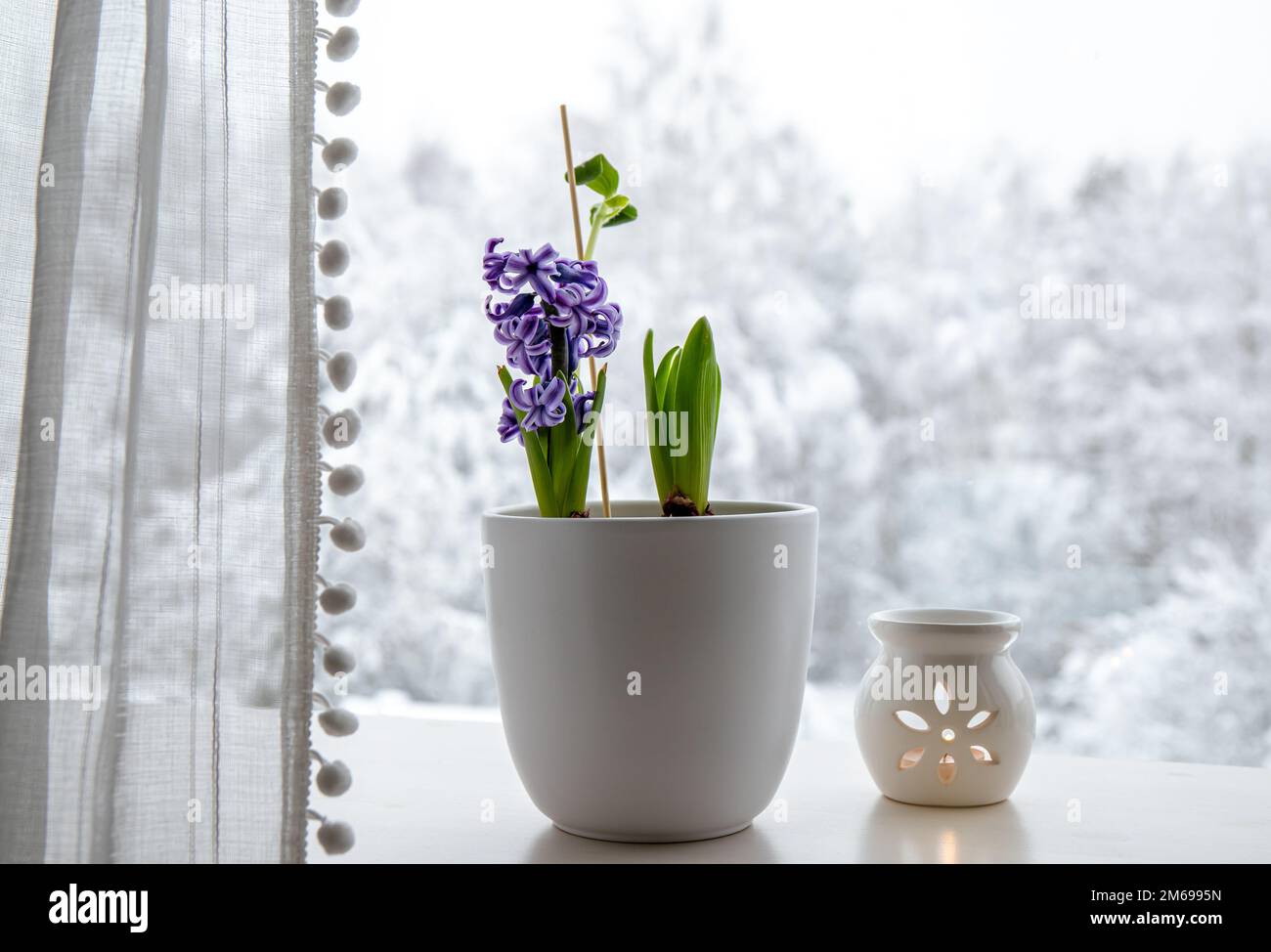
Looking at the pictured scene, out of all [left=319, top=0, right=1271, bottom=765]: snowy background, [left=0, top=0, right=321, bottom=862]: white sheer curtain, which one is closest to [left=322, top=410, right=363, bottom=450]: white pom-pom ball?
[left=0, top=0, right=321, bottom=862]: white sheer curtain

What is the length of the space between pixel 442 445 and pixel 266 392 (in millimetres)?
2233

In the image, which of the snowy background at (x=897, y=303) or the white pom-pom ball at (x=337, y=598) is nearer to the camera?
the white pom-pom ball at (x=337, y=598)

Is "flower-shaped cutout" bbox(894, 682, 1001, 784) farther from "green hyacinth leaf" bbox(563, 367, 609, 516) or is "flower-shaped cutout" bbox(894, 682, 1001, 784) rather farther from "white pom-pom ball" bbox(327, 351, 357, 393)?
"white pom-pom ball" bbox(327, 351, 357, 393)

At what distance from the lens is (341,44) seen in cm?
55

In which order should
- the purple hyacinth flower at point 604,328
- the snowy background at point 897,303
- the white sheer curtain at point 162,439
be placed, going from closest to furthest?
the white sheer curtain at point 162,439
the purple hyacinth flower at point 604,328
the snowy background at point 897,303

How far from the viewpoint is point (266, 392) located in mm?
541

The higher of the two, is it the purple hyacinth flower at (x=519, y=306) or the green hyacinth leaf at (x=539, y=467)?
the purple hyacinth flower at (x=519, y=306)

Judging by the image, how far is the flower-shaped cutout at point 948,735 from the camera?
26.5 inches

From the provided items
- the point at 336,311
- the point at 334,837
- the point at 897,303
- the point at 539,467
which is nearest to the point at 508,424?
the point at 539,467

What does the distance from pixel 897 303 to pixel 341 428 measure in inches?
87.4

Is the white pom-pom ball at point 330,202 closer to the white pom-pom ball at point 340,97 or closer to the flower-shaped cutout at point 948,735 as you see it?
the white pom-pom ball at point 340,97

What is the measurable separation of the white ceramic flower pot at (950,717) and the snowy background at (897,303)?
1859 mm

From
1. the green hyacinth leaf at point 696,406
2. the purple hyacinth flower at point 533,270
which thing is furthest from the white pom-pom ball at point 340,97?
the green hyacinth leaf at point 696,406
